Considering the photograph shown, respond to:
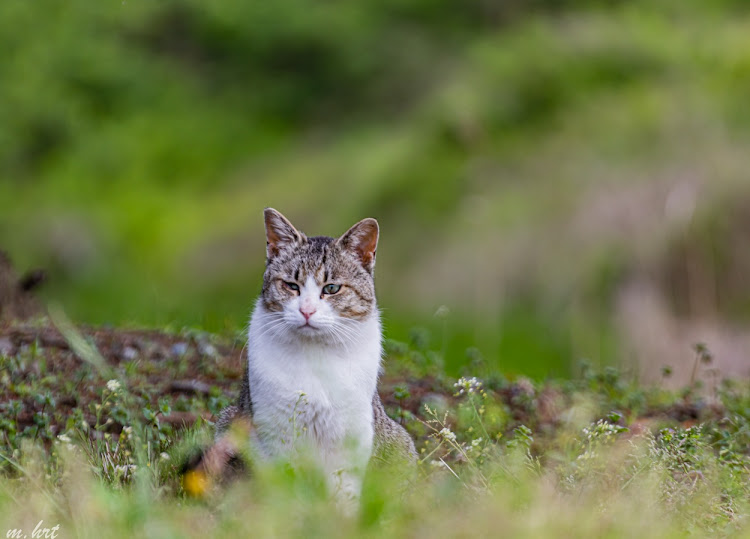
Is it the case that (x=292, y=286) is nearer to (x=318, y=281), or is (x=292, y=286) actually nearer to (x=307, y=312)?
(x=318, y=281)

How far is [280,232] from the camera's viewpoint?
4238 millimetres

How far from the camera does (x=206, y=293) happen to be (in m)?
11.1

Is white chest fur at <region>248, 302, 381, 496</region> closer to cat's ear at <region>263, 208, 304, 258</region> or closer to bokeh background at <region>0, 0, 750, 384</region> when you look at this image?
cat's ear at <region>263, 208, 304, 258</region>

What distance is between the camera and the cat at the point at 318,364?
12.4ft

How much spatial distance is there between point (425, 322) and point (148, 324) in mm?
3033

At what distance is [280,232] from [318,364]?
25.2 inches

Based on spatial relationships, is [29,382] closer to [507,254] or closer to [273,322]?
[273,322]

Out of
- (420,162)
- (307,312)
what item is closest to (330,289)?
(307,312)

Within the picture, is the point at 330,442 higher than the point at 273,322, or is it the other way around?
the point at 273,322


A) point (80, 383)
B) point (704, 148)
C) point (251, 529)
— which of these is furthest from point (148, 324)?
point (704, 148)
